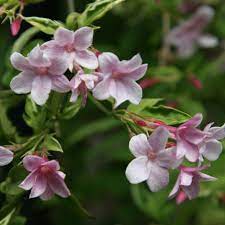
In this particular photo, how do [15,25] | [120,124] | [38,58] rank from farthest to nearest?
[120,124] → [15,25] → [38,58]

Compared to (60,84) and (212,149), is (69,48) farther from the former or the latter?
(212,149)

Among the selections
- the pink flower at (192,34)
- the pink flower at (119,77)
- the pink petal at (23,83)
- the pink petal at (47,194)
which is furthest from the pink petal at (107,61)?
the pink flower at (192,34)

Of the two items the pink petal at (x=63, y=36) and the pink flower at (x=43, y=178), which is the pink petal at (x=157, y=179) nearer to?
the pink flower at (x=43, y=178)

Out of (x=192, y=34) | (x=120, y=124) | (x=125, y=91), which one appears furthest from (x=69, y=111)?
(x=192, y=34)

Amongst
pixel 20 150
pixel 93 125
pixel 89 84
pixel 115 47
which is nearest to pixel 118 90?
pixel 89 84

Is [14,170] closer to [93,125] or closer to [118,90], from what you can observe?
[118,90]

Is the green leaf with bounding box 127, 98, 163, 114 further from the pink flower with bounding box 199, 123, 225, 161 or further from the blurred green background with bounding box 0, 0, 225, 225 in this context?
the blurred green background with bounding box 0, 0, 225, 225
